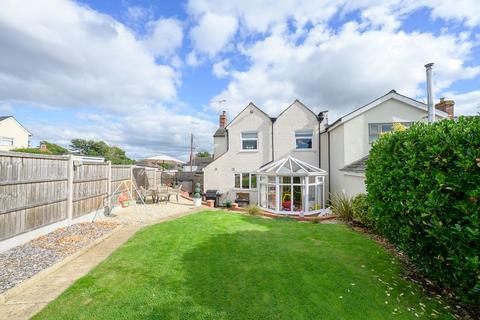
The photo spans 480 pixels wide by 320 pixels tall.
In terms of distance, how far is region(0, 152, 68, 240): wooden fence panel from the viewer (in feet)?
19.3

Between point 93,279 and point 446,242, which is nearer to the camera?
point 446,242

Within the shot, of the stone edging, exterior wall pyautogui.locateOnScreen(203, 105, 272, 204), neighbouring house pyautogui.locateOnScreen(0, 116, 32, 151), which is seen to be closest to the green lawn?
the stone edging

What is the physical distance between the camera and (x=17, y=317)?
3.43 meters

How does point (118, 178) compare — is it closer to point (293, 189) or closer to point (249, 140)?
point (249, 140)

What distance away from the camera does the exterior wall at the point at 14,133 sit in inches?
1209

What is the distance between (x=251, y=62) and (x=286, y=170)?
8013 mm

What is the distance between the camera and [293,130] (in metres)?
18.3

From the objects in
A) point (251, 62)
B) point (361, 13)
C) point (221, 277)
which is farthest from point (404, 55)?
point (221, 277)

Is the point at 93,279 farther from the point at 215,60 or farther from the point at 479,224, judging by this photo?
the point at 215,60

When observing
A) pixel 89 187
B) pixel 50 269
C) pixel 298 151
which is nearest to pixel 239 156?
pixel 298 151

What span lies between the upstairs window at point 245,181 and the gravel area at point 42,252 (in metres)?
11.3

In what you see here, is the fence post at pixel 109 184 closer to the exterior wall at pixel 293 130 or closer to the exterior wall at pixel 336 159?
the exterior wall at pixel 293 130

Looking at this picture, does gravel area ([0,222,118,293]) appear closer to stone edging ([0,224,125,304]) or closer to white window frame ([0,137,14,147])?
stone edging ([0,224,125,304])

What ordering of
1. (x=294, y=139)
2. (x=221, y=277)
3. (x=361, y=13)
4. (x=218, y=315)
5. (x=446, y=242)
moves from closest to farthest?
(x=446, y=242) < (x=218, y=315) < (x=221, y=277) < (x=361, y=13) < (x=294, y=139)
